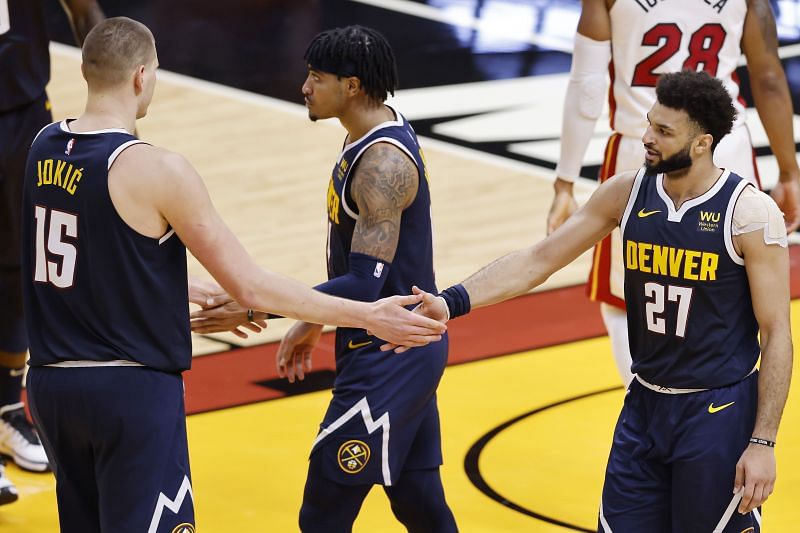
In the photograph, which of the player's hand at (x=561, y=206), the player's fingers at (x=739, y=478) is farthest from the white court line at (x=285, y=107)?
the player's fingers at (x=739, y=478)

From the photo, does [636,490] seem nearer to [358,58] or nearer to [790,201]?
[358,58]

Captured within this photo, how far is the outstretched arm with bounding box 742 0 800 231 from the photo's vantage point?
22.1ft

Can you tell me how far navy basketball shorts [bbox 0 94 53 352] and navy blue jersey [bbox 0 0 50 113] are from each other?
2.8 inches

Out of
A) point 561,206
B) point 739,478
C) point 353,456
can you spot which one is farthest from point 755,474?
point 561,206

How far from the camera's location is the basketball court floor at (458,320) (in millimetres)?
6836

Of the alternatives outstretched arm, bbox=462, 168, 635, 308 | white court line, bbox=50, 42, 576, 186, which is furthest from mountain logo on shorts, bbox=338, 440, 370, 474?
white court line, bbox=50, 42, 576, 186

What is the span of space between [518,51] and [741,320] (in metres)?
10.1

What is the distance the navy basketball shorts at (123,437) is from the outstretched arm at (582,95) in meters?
2.45

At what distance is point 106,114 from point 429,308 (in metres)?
1.25

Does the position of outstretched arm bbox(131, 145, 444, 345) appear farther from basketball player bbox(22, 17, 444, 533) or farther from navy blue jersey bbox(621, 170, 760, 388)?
navy blue jersey bbox(621, 170, 760, 388)

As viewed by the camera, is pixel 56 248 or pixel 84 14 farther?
pixel 84 14

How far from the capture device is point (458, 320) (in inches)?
361

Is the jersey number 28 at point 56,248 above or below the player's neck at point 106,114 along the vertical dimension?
below

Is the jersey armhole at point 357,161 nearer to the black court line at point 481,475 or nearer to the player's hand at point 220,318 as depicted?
the player's hand at point 220,318
